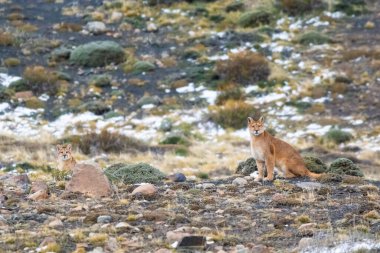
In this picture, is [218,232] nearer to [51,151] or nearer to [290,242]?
[290,242]

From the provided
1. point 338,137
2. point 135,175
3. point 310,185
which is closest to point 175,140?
point 338,137

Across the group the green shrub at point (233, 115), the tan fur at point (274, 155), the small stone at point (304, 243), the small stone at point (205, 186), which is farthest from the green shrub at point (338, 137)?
the small stone at point (304, 243)

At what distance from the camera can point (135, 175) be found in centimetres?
1303

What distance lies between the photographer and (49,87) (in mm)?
33031

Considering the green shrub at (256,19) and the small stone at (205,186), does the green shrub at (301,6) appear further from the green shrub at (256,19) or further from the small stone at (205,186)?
the small stone at (205,186)

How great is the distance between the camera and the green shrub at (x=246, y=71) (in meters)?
33.2

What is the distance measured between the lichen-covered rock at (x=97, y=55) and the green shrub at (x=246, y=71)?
599 cm

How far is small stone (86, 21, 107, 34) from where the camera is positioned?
39.9 m

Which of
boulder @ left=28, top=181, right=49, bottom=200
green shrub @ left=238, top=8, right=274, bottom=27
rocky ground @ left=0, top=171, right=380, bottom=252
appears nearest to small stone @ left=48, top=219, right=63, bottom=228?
rocky ground @ left=0, top=171, right=380, bottom=252

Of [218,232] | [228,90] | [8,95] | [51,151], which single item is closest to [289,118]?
[228,90]

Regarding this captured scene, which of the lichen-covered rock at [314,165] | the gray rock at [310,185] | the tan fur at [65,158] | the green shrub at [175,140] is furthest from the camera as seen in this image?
the green shrub at [175,140]

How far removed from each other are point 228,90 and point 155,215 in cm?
2321

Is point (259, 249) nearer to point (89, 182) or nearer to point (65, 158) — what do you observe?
point (89, 182)

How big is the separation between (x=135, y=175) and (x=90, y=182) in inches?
96.3
